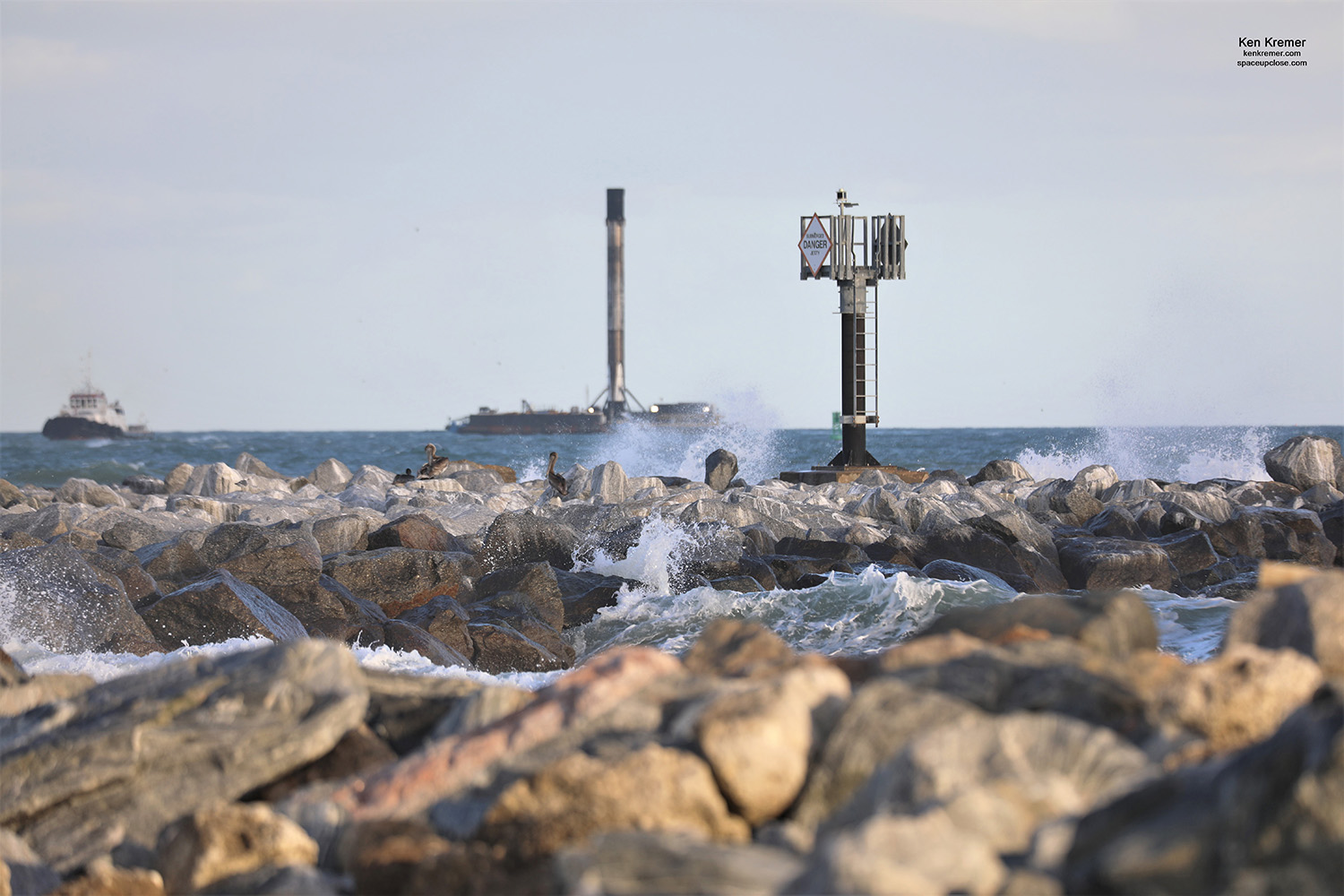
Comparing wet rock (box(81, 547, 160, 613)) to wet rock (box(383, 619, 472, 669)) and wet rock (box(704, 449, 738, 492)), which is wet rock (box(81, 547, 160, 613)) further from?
wet rock (box(704, 449, 738, 492))

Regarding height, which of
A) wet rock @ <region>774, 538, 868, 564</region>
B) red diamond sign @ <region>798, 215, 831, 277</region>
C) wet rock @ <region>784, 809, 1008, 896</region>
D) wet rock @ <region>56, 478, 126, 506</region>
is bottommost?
wet rock @ <region>774, 538, 868, 564</region>

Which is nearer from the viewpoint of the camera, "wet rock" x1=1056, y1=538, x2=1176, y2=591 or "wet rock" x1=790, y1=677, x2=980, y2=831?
"wet rock" x1=790, y1=677, x2=980, y2=831

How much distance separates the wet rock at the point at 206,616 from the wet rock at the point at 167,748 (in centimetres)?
307

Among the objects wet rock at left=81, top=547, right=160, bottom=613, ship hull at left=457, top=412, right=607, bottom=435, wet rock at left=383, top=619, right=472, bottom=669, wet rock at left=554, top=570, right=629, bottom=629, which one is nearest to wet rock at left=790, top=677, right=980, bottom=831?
wet rock at left=383, top=619, right=472, bottom=669

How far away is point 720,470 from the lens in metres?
19.9

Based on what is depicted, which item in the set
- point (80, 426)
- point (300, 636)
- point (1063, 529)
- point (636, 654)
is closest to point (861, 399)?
point (1063, 529)

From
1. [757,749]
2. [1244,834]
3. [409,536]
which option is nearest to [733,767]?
[757,749]

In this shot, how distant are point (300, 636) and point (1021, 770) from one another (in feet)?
19.0

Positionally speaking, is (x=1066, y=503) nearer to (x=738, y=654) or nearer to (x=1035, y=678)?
(x=738, y=654)

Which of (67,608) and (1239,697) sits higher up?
(1239,697)

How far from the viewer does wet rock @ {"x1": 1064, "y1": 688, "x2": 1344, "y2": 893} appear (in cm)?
218

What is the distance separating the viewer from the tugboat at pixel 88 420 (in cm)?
6994

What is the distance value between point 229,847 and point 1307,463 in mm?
17628

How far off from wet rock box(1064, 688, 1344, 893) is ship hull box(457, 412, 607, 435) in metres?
78.0
